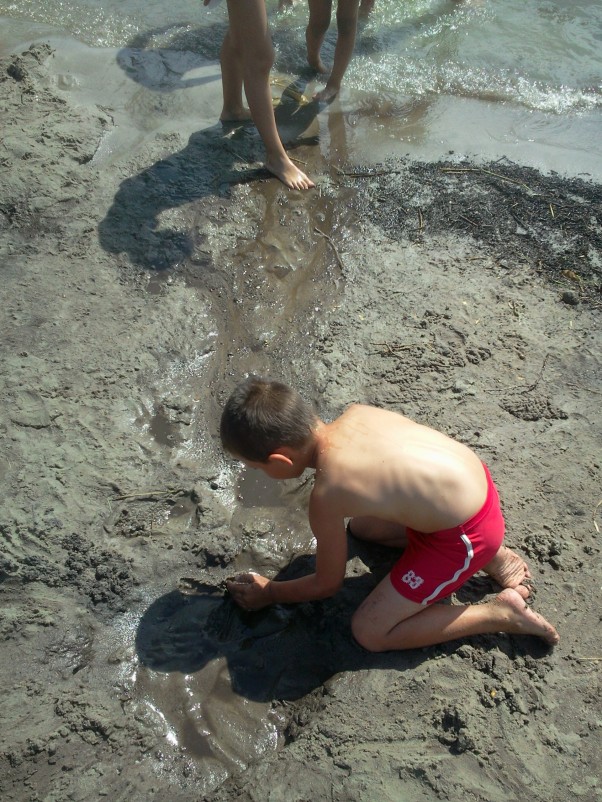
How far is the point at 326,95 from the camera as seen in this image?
541 centimetres

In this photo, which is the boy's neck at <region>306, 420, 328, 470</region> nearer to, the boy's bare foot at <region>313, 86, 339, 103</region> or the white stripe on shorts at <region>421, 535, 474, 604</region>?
the white stripe on shorts at <region>421, 535, 474, 604</region>

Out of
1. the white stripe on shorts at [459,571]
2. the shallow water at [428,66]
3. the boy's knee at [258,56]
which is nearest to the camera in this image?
the white stripe on shorts at [459,571]

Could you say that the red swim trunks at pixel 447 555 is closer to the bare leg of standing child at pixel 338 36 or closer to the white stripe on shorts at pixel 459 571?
the white stripe on shorts at pixel 459 571

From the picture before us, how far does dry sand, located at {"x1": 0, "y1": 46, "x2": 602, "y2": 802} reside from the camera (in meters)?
2.27

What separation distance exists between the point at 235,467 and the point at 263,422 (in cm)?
94

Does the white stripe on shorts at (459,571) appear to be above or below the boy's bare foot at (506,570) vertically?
above

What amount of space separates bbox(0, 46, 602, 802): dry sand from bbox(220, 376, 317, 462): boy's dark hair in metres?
0.76

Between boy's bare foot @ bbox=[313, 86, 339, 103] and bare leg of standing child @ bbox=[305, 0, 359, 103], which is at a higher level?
bare leg of standing child @ bbox=[305, 0, 359, 103]

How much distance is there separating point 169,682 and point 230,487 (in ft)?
2.92

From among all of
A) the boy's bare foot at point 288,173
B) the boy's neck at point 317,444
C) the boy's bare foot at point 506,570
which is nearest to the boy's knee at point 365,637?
the boy's bare foot at point 506,570

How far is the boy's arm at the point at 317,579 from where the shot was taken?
2.29 metres

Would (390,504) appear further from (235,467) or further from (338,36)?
(338,36)

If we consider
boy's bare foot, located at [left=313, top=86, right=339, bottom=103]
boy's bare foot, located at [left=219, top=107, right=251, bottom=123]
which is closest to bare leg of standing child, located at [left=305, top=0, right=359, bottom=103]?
boy's bare foot, located at [left=313, top=86, right=339, bottom=103]

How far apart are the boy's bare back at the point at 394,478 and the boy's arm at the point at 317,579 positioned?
6cm
